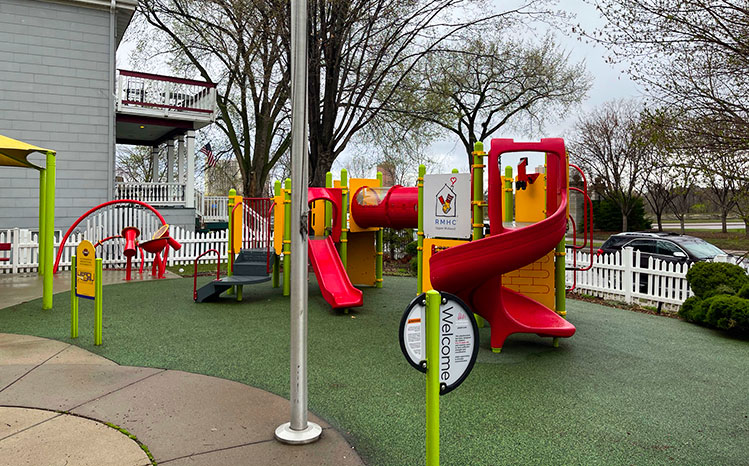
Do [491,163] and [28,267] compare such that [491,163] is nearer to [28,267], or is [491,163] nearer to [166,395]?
[166,395]

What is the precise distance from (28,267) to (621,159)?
1116 inches

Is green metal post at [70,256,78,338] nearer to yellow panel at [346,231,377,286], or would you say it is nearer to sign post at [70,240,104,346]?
sign post at [70,240,104,346]

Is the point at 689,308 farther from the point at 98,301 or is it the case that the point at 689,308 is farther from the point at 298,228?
the point at 98,301

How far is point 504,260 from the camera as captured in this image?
5320mm

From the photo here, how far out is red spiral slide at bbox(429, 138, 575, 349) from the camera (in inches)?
207

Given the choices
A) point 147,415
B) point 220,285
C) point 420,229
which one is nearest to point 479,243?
point 420,229

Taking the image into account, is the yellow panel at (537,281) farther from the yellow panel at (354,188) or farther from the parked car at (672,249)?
the parked car at (672,249)

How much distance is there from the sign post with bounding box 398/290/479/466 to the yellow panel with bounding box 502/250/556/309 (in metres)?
4.11

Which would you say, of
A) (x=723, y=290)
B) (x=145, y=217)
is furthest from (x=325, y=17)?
(x=723, y=290)

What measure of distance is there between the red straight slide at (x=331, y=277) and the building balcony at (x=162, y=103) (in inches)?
440

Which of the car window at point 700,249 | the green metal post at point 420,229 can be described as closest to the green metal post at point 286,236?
the green metal post at point 420,229

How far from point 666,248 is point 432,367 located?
461 inches

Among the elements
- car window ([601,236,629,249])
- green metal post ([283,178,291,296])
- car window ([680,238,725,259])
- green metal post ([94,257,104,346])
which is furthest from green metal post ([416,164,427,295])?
car window ([601,236,629,249])

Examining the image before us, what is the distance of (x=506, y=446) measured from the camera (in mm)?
3336
